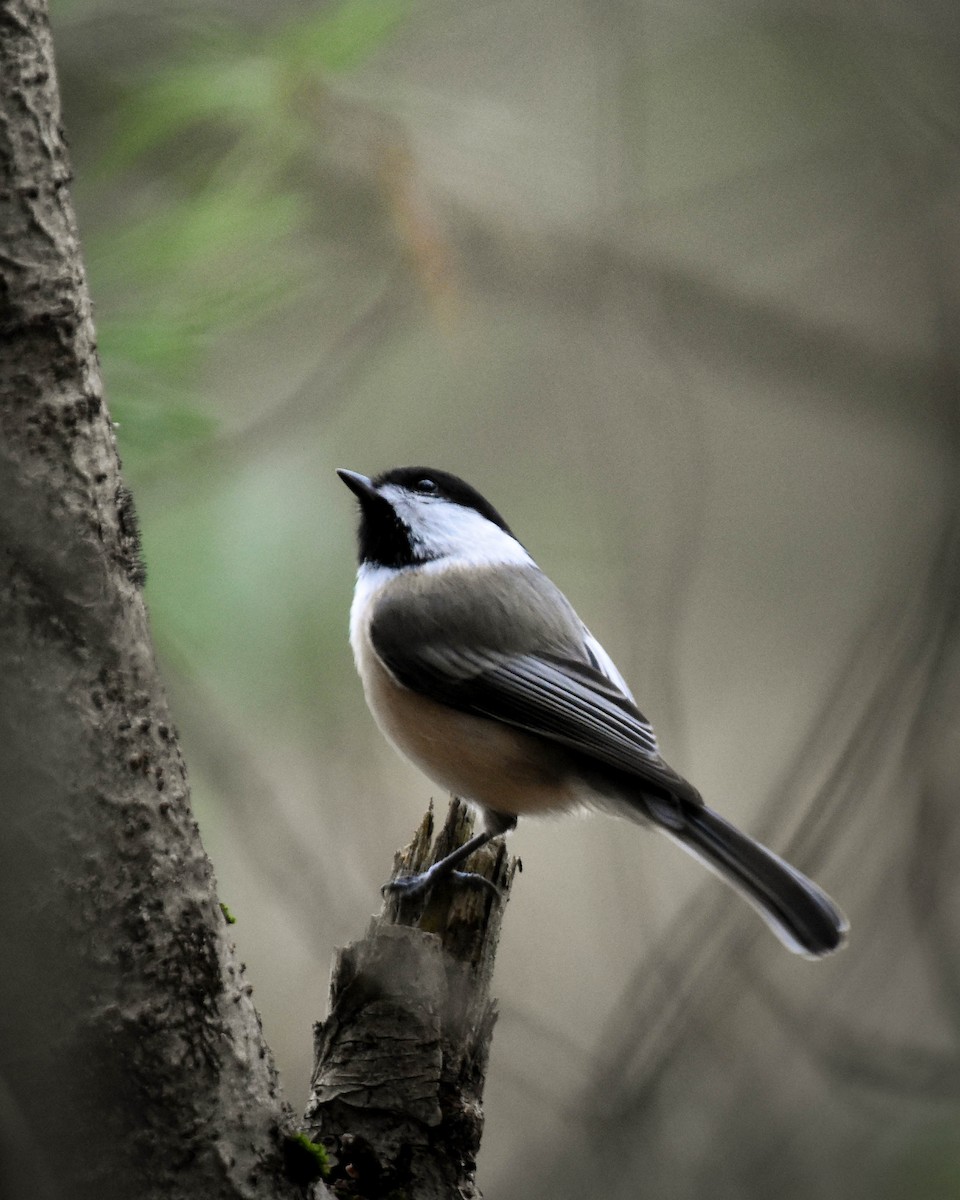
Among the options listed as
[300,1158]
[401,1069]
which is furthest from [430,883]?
[300,1158]

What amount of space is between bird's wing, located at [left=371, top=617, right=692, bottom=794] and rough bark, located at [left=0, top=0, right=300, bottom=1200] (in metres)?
1.06

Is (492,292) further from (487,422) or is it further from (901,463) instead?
(901,463)

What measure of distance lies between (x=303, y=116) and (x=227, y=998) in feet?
4.67

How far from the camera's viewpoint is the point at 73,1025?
2.73 ft

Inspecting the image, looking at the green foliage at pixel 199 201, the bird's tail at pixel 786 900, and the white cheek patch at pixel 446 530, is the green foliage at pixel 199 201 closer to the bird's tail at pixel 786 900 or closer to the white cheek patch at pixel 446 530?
the white cheek patch at pixel 446 530

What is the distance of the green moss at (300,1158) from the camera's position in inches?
38.3

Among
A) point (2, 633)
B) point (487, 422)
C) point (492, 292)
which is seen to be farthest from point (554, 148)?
point (2, 633)

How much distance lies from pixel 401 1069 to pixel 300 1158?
256 millimetres

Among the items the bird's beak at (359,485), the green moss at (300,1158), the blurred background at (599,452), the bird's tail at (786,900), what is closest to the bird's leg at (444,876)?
the blurred background at (599,452)

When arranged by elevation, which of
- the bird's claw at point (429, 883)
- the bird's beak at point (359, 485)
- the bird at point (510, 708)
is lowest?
the bird's claw at point (429, 883)

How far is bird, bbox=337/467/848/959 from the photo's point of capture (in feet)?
6.06

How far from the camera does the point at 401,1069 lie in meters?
1.22

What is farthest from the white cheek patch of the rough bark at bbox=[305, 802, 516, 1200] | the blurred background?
the rough bark at bbox=[305, 802, 516, 1200]

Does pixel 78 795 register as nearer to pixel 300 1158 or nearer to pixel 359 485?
pixel 300 1158
